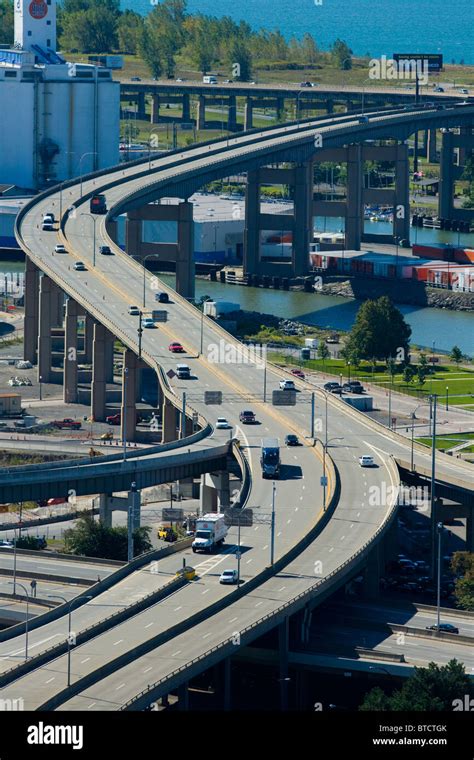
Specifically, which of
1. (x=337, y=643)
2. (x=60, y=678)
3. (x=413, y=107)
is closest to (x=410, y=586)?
(x=337, y=643)

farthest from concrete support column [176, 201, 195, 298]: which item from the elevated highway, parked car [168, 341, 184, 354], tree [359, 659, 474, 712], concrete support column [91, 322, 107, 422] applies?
tree [359, 659, 474, 712]

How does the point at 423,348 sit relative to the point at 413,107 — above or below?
below

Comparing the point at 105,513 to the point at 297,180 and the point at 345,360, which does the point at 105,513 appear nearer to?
the point at 345,360

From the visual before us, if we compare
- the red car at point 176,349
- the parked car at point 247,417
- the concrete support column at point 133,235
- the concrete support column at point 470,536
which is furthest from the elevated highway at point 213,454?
the concrete support column at point 470,536

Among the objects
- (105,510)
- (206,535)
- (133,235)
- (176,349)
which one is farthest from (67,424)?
(133,235)

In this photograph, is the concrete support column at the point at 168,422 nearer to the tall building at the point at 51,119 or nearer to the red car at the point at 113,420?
the red car at the point at 113,420

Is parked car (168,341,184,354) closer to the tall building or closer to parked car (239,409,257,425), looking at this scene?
parked car (239,409,257,425)
